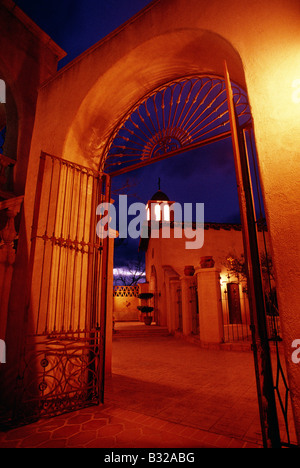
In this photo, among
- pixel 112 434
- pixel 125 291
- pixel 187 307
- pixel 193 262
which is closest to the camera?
pixel 112 434

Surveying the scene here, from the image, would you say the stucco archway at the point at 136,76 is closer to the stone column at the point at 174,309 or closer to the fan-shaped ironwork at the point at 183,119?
the fan-shaped ironwork at the point at 183,119

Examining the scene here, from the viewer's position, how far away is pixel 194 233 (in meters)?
16.4

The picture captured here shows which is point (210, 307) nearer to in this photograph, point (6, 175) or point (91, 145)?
point (91, 145)

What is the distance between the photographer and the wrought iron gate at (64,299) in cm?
301

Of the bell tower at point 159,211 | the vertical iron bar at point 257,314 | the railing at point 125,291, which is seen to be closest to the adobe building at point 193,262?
the bell tower at point 159,211

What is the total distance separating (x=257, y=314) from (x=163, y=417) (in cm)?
166

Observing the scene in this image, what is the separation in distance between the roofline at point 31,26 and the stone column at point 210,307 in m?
6.72

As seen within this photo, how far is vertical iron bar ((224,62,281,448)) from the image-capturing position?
178cm

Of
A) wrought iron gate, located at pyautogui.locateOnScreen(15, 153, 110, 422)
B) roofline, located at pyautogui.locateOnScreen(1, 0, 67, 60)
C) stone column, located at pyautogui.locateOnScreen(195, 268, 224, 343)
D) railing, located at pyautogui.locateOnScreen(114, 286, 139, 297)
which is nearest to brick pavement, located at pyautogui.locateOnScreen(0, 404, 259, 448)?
wrought iron gate, located at pyautogui.locateOnScreen(15, 153, 110, 422)

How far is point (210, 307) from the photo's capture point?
7.39 meters

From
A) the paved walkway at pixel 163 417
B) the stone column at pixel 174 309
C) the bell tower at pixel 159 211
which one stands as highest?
the bell tower at pixel 159 211

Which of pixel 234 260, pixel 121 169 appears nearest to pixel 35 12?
pixel 121 169

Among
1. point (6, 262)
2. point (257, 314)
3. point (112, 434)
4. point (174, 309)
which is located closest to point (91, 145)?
point (6, 262)
